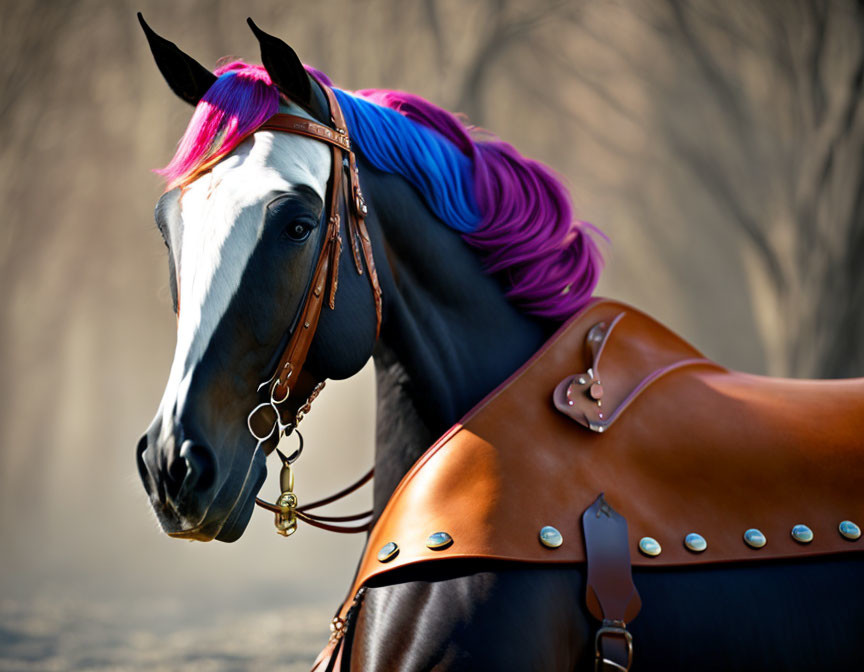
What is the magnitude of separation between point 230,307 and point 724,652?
2.77 feet

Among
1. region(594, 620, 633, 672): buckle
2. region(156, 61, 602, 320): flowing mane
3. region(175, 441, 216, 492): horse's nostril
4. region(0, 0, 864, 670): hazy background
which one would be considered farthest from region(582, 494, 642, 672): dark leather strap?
region(0, 0, 864, 670): hazy background

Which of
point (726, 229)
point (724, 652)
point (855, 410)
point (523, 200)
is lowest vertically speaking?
point (724, 652)

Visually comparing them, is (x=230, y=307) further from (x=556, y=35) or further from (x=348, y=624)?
(x=556, y=35)

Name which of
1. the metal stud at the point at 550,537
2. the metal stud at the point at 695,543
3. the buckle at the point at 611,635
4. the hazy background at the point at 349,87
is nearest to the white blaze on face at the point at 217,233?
the metal stud at the point at 550,537

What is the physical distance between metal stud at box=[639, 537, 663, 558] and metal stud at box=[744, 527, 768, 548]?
0.46 ft

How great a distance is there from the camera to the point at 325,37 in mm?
6543

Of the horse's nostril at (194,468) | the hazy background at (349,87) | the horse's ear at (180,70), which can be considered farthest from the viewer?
A: the hazy background at (349,87)

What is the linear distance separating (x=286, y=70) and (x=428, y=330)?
48 centimetres

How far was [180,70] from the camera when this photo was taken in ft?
4.43

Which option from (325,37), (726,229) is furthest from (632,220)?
(325,37)

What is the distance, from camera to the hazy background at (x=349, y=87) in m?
5.81

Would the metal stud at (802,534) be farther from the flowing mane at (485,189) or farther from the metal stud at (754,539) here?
the flowing mane at (485,189)

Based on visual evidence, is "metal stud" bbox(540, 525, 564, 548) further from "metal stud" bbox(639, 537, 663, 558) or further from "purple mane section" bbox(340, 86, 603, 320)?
"purple mane section" bbox(340, 86, 603, 320)

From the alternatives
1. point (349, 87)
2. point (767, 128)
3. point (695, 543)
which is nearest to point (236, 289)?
point (695, 543)
